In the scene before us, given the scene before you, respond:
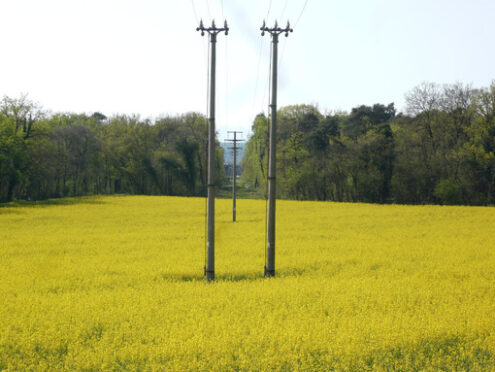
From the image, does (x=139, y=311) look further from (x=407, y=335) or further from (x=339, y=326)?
(x=407, y=335)

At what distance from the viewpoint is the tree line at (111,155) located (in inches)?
2387

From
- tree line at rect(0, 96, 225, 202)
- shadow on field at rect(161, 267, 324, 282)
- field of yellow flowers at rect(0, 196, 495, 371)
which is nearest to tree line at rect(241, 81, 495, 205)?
tree line at rect(0, 96, 225, 202)

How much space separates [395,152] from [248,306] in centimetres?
5444

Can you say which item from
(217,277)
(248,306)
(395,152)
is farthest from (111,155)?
(248,306)

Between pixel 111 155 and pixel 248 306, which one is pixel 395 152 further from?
pixel 248 306

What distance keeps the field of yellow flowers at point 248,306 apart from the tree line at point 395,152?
1410 inches

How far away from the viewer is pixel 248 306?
1064 centimetres

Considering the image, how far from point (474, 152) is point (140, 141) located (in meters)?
53.2

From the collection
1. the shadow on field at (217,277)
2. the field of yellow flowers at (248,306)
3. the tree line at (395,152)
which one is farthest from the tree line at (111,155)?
the shadow on field at (217,277)

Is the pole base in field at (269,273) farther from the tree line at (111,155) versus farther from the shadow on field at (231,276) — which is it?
the tree line at (111,155)

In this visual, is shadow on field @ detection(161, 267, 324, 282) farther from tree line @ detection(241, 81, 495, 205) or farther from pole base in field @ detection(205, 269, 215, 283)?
tree line @ detection(241, 81, 495, 205)

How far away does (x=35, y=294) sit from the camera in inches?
478

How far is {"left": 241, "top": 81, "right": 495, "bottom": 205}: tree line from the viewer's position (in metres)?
54.1

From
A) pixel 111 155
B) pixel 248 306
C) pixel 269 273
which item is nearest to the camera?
pixel 248 306
